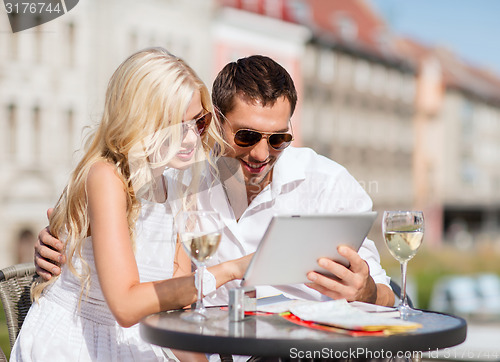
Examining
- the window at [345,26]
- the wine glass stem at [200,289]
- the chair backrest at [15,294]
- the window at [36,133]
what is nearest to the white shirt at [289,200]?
the chair backrest at [15,294]

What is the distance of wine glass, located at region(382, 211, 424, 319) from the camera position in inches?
79.8

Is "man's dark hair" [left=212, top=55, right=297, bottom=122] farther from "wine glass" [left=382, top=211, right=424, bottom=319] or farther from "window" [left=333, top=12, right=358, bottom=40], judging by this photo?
"window" [left=333, top=12, right=358, bottom=40]

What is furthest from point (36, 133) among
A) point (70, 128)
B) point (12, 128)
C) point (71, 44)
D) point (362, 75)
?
point (362, 75)

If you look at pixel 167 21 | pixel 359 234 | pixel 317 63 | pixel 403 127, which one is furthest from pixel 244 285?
pixel 403 127

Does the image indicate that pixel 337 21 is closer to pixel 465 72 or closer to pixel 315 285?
pixel 465 72

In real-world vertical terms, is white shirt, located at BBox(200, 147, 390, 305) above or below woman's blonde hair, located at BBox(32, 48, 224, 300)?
below

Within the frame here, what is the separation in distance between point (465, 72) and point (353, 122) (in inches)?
655

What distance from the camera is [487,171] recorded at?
149ft

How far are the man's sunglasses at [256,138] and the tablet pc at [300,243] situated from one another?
0.83 metres

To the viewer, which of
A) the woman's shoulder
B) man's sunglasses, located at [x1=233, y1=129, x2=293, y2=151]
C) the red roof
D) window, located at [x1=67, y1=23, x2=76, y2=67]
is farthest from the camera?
the red roof

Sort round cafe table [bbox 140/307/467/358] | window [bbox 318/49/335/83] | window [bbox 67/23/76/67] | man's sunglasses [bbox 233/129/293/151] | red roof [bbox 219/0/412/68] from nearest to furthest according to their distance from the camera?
round cafe table [bbox 140/307/467/358] < man's sunglasses [bbox 233/129/293/151] < window [bbox 67/23/76/67] < red roof [bbox 219/0/412/68] < window [bbox 318/49/335/83]

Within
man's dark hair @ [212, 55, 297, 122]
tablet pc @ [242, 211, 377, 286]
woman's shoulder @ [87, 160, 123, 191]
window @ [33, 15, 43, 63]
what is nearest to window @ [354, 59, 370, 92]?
window @ [33, 15, 43, 63]

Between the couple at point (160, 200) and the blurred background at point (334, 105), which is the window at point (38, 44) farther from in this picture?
the couple at point (160, 200)

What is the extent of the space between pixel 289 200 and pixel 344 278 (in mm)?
982
